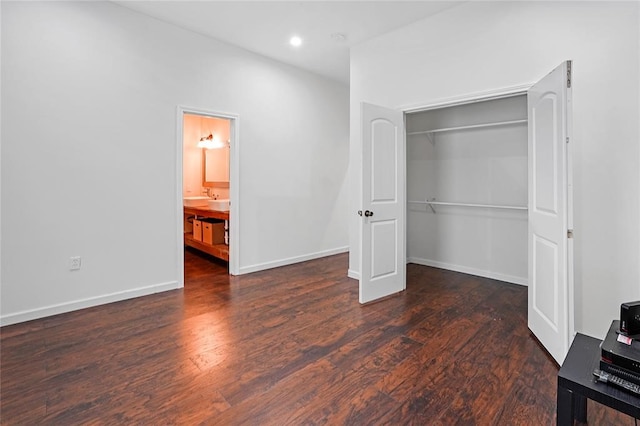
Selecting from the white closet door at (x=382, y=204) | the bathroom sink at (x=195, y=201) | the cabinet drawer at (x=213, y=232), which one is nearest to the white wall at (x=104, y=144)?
the cabinet drawer at (x=213, y=232)

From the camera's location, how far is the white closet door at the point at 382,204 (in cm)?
340

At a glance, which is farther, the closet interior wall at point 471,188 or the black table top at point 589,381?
the closet interior wall at point 471,188

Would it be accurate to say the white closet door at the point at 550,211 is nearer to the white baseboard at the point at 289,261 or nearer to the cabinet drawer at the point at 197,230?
the white baseboard at the point at 289,261

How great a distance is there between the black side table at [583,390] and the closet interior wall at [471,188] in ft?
8.53

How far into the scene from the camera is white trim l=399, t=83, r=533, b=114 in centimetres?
295

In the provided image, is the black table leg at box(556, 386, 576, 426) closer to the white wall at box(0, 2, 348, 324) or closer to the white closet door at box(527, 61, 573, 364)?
the white closet door at box(527, 61, 573, 364)

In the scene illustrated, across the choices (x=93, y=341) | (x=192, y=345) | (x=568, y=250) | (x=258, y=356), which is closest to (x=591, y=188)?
(x=568, y=250)

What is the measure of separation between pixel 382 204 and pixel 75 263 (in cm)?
311

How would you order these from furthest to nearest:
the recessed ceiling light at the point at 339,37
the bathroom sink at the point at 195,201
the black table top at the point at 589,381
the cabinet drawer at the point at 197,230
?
the bathroom sink at the point at 195,201 → the cabinet drawer at the point at 197,230 → the recessed ceiling light at the point at 339,37 → the black table top at the point at 589,381

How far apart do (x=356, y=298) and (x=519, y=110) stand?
2.97m

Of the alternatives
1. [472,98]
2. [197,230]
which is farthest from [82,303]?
[472,98]

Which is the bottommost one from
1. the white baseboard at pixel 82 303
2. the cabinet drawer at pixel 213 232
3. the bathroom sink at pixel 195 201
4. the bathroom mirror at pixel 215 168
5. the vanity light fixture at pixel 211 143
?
the white baseboard at pixel 82 303

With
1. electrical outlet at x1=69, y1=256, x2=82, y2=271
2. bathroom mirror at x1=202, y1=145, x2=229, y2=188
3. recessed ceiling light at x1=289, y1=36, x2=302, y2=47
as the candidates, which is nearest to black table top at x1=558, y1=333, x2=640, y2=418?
electrical outlet at x1=69, y1=256, x2=82, y2=271

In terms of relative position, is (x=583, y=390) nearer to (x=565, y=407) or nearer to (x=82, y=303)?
(x=565, y=407)
